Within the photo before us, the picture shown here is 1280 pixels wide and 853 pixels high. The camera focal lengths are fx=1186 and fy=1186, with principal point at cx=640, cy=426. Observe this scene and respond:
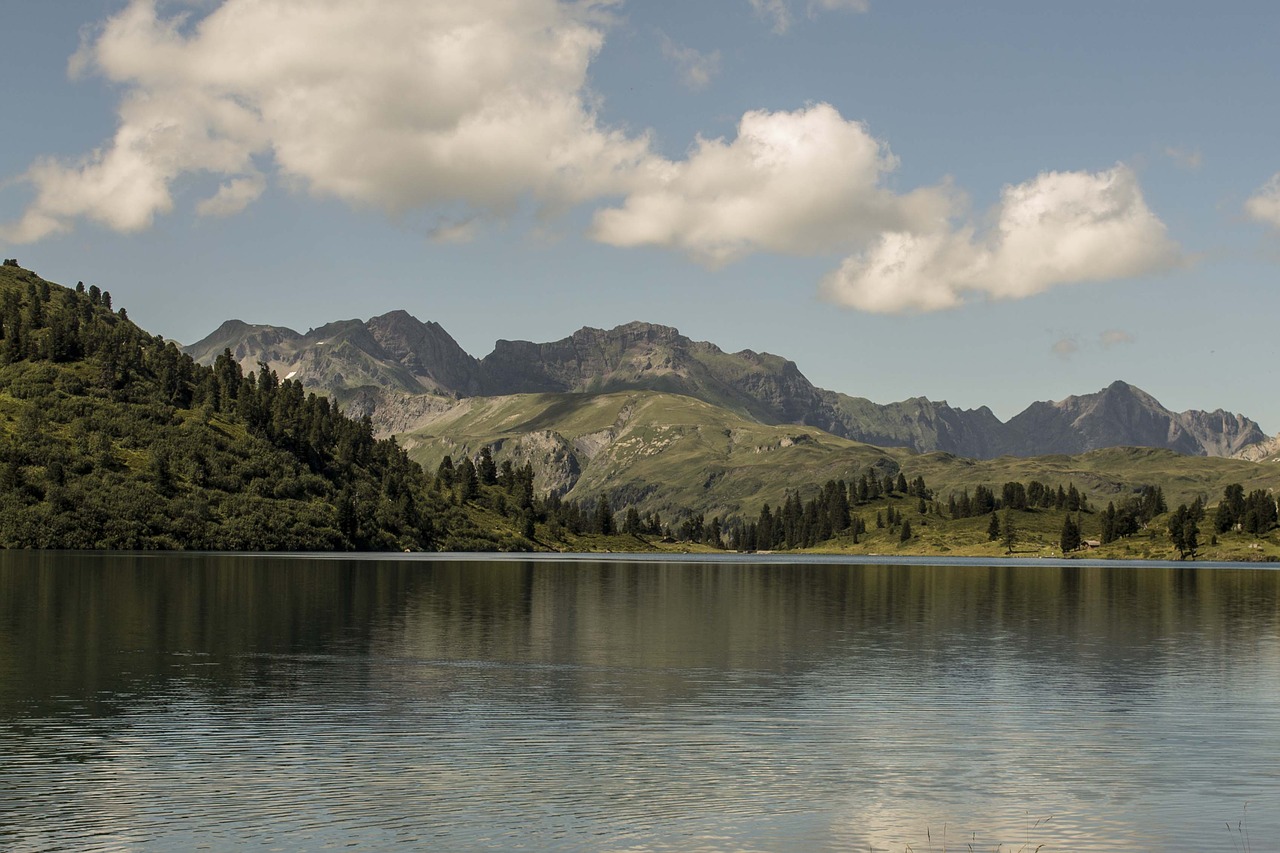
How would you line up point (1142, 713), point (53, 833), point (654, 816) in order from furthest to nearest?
point (1142, 713)
point (654, 816)
point (53, 833)

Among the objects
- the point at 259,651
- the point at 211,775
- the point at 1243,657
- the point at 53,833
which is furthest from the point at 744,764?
the point at 1243,657

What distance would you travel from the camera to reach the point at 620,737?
5503cm

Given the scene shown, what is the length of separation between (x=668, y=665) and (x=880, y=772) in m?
36.0

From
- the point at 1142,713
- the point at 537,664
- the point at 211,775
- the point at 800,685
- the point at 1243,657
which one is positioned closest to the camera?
the point at 211,775

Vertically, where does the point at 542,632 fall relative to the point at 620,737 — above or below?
below

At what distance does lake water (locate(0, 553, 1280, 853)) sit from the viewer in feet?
129

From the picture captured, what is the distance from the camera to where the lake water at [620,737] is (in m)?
39.2

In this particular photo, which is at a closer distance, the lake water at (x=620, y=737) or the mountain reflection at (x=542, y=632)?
the lake water at (x=620, y=737)

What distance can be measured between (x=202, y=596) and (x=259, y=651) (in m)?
62.2

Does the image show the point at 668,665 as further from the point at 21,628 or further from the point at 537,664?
the point at 21,628

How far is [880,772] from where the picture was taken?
159ft

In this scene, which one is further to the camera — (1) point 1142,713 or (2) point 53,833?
(1) point 1142,713

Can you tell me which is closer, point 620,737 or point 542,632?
point 620,737

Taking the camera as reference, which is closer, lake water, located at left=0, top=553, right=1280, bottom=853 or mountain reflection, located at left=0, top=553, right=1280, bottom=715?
lake water, located at left=0, top=553, right=1280, bottom=853
